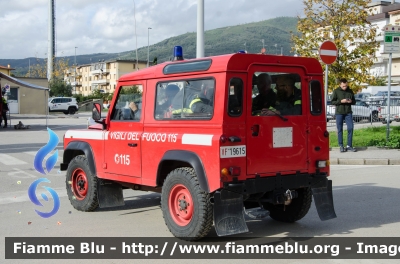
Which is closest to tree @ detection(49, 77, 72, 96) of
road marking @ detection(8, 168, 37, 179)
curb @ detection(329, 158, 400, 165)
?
road marking @ detection(8, 168, 37, 179)

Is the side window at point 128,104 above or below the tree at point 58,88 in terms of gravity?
below

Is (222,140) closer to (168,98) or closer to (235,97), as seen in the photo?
(235,97)

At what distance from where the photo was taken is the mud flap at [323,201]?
6.99 metres

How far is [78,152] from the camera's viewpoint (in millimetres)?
8734

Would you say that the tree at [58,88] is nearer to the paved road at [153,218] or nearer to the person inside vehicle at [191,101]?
the paved road at [153,218]

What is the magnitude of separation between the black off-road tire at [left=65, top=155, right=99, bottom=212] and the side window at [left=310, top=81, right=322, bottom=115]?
339 centimetres

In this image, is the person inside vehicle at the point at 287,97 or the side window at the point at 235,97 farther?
the person inside vehicle at the point at 287,97

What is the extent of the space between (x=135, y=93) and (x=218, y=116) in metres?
1.82

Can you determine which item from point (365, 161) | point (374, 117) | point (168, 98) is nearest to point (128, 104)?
point (168, 98)

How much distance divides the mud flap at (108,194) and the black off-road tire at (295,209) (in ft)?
7.69

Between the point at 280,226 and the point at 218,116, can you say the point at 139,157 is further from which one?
the point at 280,226

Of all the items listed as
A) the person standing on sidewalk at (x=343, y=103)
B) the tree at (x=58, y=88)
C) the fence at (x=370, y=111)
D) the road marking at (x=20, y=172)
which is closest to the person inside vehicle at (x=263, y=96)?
the road marking at (x=20, y=172)

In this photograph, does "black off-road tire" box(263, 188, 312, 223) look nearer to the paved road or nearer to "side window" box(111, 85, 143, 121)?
the paved road

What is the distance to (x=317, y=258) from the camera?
5750mm
